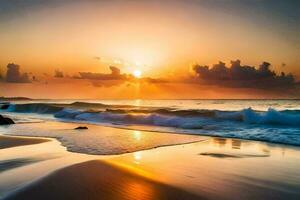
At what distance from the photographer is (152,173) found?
726cm

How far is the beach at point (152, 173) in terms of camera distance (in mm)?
5777

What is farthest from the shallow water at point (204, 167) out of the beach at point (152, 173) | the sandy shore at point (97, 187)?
the sandy shore at point (97, 187)

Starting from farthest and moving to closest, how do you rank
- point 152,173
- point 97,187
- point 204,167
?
point 204,167 → point 152,173 → point 97,187

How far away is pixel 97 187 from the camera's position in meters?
6.12

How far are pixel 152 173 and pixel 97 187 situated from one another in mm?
1511

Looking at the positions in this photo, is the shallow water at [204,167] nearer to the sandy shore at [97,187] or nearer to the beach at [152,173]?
the beach at [152,173]

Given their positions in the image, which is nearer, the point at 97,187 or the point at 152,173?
the point at 97,187

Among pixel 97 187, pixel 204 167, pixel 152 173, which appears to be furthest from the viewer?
pixel 204 167

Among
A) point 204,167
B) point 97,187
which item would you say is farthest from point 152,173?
point 97,187

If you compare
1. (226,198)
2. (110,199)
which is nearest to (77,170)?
(110,199)

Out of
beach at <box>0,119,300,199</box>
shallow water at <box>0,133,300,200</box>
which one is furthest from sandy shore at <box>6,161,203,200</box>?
shallow water at <box>0,133,300,200</box>

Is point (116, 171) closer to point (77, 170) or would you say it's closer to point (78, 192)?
point (77, 170)

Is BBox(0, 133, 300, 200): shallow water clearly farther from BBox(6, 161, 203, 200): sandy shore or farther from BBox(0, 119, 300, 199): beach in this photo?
BBox(6, 161, 203, 200): sandy shore

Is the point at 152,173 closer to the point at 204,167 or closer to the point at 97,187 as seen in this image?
the point at 204,167
